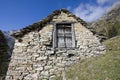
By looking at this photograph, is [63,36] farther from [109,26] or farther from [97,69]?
[109,26]

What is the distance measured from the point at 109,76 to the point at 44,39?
4.07 m

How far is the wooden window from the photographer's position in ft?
38.8

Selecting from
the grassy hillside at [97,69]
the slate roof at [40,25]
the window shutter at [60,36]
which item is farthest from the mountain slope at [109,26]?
the grassy hillside at [97,69]

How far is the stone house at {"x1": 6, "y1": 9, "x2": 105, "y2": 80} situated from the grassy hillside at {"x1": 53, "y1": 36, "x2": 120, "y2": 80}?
0.51 metres

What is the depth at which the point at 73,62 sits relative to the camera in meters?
11.1

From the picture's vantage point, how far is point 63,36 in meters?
12.2

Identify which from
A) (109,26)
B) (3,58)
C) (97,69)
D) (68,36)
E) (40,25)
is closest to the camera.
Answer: (97,69)

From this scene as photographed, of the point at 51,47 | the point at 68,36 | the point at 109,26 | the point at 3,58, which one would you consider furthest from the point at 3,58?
the point at 109,26

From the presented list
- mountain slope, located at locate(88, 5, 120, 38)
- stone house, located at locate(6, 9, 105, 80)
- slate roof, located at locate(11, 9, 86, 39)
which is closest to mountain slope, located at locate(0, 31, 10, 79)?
mountain slope, located at locate(88, 5, 120, 38)

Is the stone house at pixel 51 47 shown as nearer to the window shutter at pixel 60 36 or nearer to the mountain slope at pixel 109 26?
the window shutter at pixel 60 36

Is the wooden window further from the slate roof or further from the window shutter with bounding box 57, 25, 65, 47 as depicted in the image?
the slate roof

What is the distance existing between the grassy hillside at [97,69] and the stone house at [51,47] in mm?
510

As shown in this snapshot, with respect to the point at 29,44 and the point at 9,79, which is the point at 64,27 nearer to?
the point at 29,44

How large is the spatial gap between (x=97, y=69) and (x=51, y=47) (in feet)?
9.20
